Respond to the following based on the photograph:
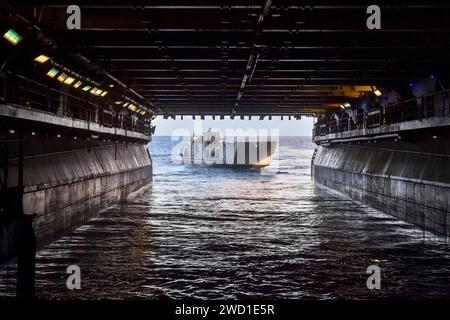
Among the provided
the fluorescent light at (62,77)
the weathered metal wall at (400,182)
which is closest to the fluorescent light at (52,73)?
the fluorescent light at (62,77)

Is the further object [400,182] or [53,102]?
[400,182]

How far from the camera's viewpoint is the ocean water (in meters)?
13.6

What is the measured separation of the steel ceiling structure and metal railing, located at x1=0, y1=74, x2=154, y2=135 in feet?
7.07

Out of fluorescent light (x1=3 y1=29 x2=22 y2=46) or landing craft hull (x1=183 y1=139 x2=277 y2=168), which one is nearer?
fluorescent light (x1=3 y1=29 x2=22 y2=46)

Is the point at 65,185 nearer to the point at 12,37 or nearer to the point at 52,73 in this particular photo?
the point at 52,73

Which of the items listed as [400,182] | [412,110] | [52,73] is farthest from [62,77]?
[412,110]

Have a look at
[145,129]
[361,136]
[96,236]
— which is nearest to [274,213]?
[361,136]

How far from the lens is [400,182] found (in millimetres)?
27297

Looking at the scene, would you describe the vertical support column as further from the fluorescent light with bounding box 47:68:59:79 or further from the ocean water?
the fluorescent light with bounding box 47:68:59:79

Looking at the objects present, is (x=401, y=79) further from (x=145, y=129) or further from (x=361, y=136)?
(x=145, y=129)

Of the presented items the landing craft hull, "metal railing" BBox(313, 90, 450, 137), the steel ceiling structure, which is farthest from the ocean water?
the landing craft hull

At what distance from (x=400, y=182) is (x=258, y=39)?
12.9 m

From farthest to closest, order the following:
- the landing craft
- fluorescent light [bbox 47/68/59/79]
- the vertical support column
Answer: the landing craft → fluorescent light [bbox 47/68/59/79] → the vertical support column

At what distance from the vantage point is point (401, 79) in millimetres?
28406
